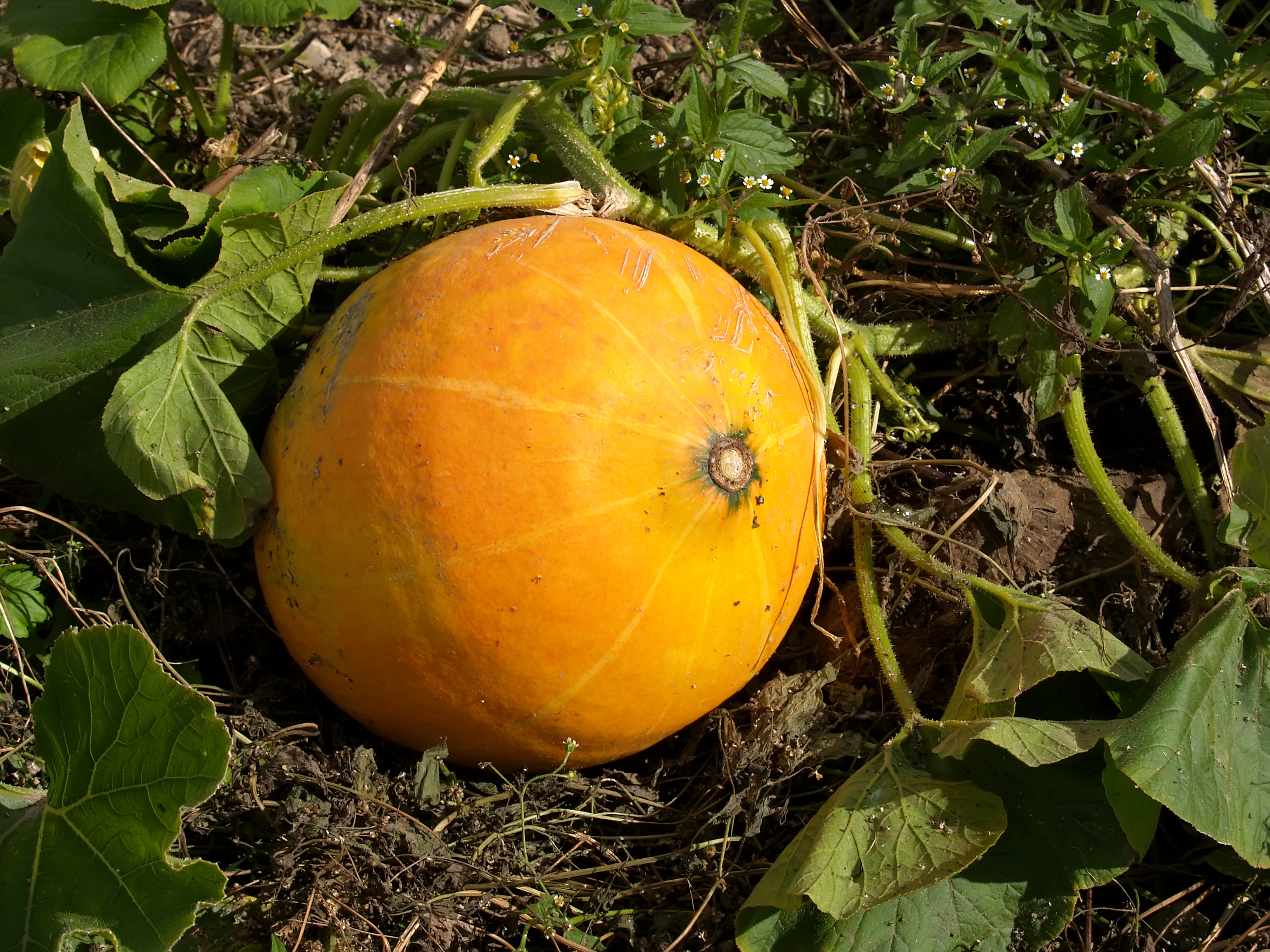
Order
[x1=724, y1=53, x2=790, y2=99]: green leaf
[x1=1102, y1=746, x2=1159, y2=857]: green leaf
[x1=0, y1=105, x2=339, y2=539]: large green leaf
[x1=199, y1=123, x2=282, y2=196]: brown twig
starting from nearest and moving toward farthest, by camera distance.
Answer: [x1=1102, y1=746, x2=1159, y2=857]: green leaf
[x1=0, y1=105, x2=339, y2=539]: large green leaf
[x1=724, y1=53, x2=790, y2=99]: green leaf
[x1=199, y1=123, x2=282, y2=196]: brown twig

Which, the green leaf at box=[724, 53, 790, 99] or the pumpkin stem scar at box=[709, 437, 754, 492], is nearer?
the pumpkin stem scar at box=[709, 437, 754, 492]

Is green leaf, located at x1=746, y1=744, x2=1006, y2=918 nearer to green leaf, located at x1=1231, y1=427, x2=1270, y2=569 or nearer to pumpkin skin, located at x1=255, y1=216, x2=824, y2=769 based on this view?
pumpkin skin, located at x1=255, y1=216, x2=824, y2=769

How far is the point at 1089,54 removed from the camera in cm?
262

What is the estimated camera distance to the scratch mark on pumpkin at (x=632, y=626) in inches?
75.4

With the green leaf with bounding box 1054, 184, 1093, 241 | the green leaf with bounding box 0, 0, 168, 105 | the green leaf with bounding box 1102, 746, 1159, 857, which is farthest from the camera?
the green leaf with bounding box 0, 0, 168, 105

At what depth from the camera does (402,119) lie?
2.62 metres

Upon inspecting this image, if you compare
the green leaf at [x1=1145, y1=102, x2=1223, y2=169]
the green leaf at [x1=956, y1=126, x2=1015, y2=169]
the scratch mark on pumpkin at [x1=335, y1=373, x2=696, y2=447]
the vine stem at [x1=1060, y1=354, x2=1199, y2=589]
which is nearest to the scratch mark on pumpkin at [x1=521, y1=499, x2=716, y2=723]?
the scratch mark on pumpkin at [x1=335, y1=373, x2=696, y2=447]

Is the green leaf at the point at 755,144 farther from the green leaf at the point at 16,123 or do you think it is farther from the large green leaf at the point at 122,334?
the green leaf at the point at 16,123

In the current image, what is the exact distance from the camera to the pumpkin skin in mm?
1868

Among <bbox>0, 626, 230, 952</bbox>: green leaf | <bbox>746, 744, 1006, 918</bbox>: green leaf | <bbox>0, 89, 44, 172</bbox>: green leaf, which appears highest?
<bbox>0, 89, 44, 172</bbox>: green leaf

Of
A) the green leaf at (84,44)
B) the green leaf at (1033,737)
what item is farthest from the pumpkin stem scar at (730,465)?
the green leaf at (84,44)

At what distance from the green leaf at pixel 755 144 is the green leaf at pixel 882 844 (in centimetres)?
141

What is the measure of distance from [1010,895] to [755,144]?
1.75 m

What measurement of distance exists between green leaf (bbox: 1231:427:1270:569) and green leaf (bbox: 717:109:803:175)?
121cm
